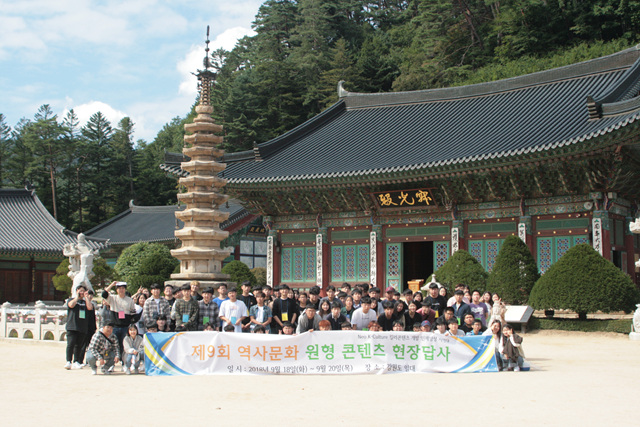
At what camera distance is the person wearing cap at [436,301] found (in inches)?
494

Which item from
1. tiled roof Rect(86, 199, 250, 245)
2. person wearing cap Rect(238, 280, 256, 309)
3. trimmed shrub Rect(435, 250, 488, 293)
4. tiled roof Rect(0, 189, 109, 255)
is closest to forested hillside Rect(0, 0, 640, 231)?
tiled roof Rect(86, 199, 250, 245)

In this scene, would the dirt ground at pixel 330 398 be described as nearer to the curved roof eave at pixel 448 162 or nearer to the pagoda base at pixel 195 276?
the pagoda base at pixel 195 276

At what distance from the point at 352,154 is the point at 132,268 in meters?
11.5

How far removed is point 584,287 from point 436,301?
248 inches

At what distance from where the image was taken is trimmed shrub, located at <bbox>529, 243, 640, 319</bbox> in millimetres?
16844

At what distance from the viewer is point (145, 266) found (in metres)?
24.2

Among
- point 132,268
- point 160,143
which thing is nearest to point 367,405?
point 132,268

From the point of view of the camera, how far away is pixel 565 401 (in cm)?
798

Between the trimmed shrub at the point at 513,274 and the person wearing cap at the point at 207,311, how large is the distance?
375 inches

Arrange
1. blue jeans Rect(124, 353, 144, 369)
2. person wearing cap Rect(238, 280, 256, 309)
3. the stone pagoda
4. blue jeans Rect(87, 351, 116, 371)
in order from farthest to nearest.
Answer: the stone pagoda < person wearing cap Rect(238, 280, 256, 309) < blue jeans Rect(124, 353, 144, 369) < blue jeans Rect(87, 351, 116, 371)

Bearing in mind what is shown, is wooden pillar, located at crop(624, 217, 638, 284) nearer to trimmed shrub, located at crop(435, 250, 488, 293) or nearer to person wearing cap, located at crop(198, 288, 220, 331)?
trimmed shrub, located at crop(435, 250, 488, 293)

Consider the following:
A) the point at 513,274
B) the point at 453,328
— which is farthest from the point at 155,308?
the point at 513,274

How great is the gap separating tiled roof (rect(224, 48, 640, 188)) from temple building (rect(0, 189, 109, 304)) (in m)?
15.3

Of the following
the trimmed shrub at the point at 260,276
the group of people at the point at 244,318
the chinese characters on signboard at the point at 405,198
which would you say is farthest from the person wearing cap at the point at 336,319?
the trimmed shrub at the point at 260,276
